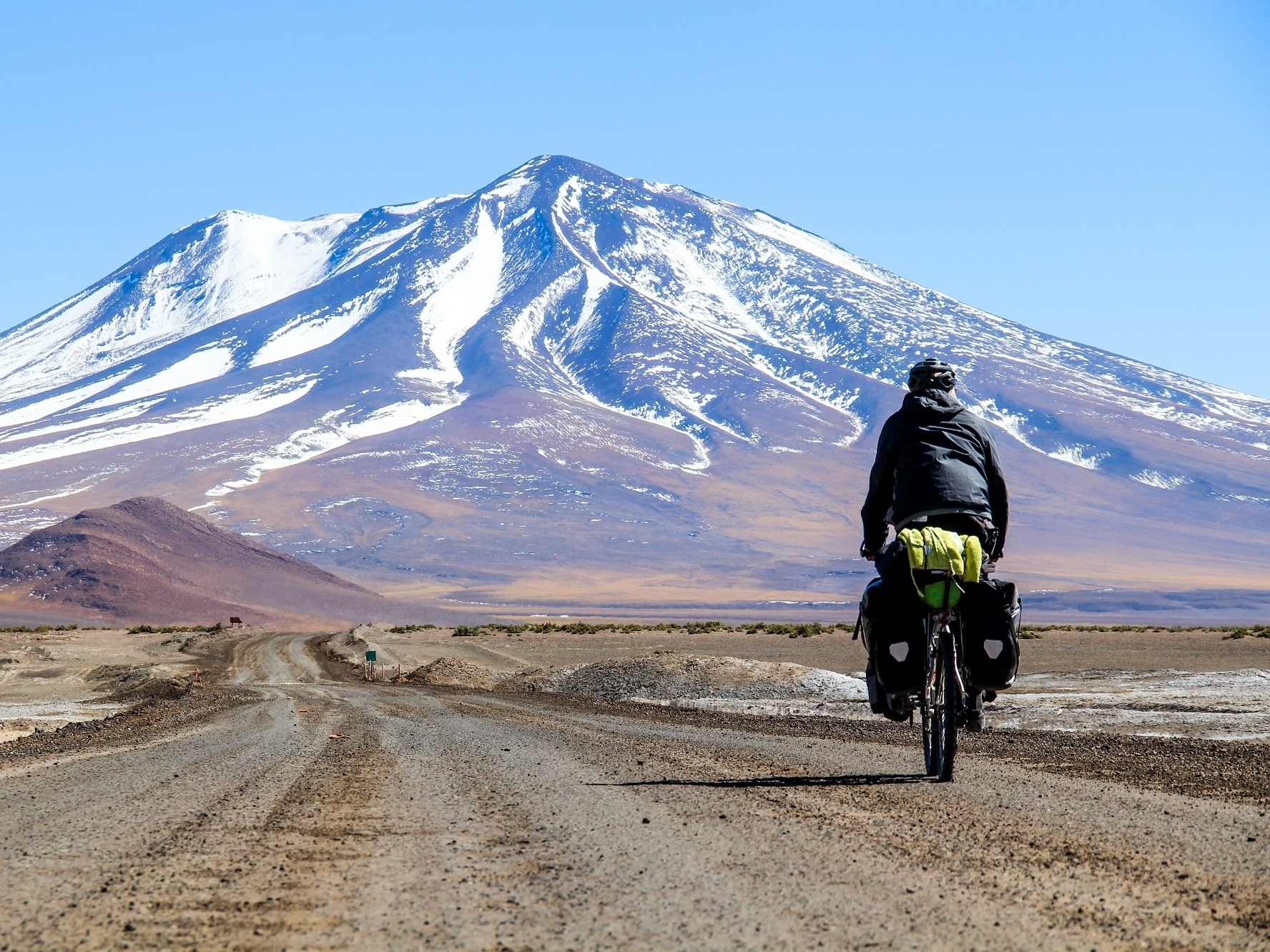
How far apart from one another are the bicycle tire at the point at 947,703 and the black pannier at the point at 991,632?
122 millimetres

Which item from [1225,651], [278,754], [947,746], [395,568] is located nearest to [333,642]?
[1225,651]

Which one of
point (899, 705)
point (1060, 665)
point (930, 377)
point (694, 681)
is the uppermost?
point (930, 377)

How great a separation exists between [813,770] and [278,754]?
4.48 metres

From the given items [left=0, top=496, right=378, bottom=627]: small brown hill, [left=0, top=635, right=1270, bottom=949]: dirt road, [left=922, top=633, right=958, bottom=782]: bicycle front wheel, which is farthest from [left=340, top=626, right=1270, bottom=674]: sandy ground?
[left=0, top=496, right=378, bottom=627]: small brown hill

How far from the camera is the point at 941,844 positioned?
5469mm

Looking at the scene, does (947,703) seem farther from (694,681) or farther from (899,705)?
(694,681)

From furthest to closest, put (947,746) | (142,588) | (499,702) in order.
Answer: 1. (142,588)
2. (499,702)
3. (947,746)

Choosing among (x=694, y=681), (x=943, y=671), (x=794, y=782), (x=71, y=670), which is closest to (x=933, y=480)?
(x=943, y=671)

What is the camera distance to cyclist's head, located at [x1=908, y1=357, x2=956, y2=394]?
26.9ft

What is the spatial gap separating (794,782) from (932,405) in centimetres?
234

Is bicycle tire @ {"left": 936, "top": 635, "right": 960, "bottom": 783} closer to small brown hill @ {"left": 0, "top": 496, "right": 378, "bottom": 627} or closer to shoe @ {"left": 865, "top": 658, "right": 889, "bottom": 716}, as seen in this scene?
shoe @ {"left": 865, "top": 658, "right": 889, "bottom": 716}

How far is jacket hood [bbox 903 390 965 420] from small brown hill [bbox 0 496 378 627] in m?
115

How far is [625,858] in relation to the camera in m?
5.26

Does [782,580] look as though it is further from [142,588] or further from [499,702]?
[499,702]
